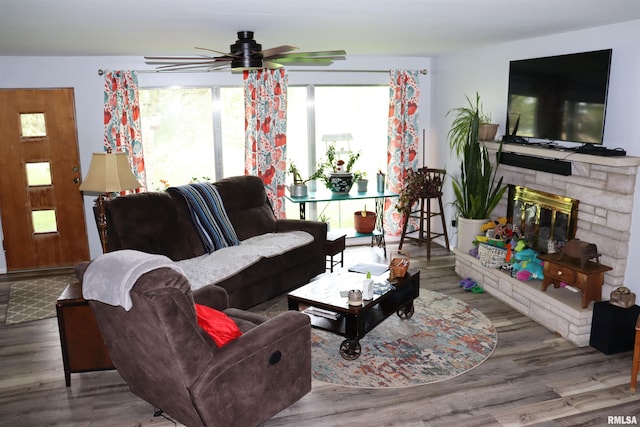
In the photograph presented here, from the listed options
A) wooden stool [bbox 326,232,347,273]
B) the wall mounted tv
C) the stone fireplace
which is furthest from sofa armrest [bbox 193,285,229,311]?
the wall mounted tv

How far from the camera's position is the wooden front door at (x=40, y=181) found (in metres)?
5.61

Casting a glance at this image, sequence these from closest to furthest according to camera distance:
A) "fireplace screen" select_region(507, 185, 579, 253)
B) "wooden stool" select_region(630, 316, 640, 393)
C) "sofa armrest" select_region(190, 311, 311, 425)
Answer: "sofa armrest" select_region(190, 311, 311, 425), "wooden stool" select_region(630, 316, 640, 393), "fireplace screen" select_region(507, 185, 579, 253)

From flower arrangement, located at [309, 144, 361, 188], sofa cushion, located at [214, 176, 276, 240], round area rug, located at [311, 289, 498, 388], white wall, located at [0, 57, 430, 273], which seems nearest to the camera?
round area rug, located at [311, 289, 498, 388]

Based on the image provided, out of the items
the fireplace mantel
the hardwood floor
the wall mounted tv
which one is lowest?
the hardwood floor

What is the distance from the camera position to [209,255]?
464 centimetres

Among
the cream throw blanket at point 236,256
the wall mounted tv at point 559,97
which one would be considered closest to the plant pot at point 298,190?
the cream throw blanket at point 236,256

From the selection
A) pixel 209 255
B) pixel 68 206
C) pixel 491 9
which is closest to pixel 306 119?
pixel 209 255

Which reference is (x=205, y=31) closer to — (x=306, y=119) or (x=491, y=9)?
(x=491, y=9)

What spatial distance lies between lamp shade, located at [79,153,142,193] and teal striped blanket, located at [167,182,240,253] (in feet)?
2.60

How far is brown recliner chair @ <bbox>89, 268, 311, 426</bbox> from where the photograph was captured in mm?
2340

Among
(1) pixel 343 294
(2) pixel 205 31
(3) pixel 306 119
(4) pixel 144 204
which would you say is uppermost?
(2) pixel 205 31

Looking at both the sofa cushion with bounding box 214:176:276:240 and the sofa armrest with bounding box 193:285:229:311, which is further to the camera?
the sofa cushion with bounding box 214:176:276:240

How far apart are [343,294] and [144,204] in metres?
1.88

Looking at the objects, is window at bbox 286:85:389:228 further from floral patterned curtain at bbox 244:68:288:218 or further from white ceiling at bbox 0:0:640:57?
white ceiling at bbox 0:0:640:57
